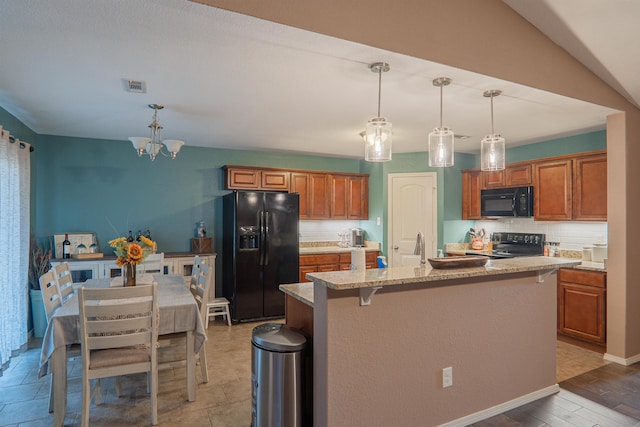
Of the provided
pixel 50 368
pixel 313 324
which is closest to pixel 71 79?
pixel 50 368

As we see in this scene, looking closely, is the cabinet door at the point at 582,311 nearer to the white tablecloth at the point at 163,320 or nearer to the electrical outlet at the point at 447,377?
the electrical outlet at the point at 447,377

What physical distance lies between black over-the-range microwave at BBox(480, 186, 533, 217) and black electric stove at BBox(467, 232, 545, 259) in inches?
16.6

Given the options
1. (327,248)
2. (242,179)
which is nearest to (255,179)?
(242,179)

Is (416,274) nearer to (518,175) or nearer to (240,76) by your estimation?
(240,76)

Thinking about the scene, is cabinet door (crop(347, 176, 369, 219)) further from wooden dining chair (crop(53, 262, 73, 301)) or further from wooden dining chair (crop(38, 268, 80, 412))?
wooden dining chair (crop(38, 268, 80, 412))

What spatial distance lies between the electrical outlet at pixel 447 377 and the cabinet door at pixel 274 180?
3.77 meters

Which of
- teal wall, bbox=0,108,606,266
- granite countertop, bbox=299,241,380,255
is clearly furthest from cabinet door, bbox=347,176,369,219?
granite countertop, bbox=299,241,380,255

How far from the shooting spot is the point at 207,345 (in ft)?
13.0

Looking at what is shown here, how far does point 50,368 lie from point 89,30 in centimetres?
212

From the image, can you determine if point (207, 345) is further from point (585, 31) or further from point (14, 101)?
point (585, 31)

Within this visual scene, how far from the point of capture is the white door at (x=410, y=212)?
5.64 meters

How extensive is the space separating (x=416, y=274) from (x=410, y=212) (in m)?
3.69

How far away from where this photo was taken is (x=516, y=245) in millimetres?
5094

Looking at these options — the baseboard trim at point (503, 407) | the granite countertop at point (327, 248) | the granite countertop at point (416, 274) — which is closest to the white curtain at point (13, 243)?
the granite countertop at point (416, 274)
